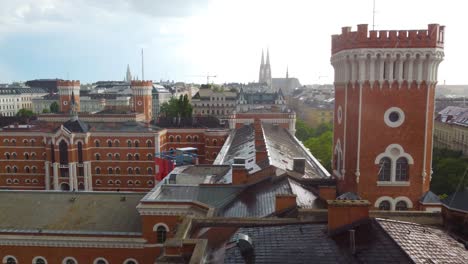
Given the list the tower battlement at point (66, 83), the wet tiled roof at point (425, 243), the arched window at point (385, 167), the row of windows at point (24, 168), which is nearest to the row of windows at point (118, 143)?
the row of windows at point (24, 168)

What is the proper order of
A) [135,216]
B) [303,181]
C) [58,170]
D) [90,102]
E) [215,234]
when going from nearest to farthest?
[215,234] → [303,181] → [135,216] → [58,170] → [90,102]

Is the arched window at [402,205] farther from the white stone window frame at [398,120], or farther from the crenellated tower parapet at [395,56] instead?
the crenellated tower parapet at [395,56]

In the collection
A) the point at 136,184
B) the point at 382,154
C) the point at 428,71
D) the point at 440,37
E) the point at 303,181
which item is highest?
Result: the point at 440,37

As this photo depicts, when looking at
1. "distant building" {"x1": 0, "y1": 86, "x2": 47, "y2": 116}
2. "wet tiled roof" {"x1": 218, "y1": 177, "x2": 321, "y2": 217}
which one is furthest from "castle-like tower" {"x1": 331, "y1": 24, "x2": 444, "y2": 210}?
"distant building" {"x1": 0, "y1": 86, "x2": 47, "y2": 116}

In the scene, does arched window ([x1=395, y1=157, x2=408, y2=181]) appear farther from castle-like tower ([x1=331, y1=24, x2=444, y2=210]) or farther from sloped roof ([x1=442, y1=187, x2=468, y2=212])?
sloped roof ([x1=442, y1=187, x2=468, y2=212])

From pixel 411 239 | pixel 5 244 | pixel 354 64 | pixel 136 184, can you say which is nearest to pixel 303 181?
pixel 354 64

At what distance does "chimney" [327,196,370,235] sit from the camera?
548 inches

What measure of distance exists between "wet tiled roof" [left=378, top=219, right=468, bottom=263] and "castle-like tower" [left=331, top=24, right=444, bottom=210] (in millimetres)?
8482

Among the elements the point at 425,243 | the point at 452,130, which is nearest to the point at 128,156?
the point at 452,130

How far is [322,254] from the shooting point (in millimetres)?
12773

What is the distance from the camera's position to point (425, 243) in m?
13.3

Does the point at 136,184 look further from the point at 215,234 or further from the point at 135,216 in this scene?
the point at 215,234

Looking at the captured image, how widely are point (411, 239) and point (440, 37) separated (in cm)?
1364

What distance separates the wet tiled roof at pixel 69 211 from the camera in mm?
30562
